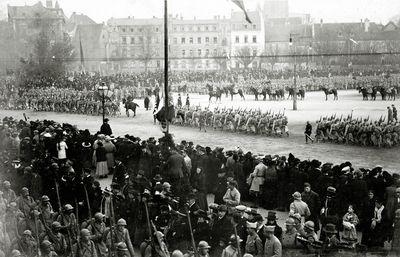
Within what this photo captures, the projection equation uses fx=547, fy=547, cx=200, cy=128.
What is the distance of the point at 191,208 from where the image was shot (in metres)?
10.8

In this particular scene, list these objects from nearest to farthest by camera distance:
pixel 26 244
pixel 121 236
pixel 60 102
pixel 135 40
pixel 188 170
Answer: pixel 26 244
pixel 121 236
pixel 188 170
pixel 60 102
pixel 135 40

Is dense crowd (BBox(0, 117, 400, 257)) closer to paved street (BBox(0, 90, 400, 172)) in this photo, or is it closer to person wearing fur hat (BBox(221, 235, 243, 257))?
person wearing fur hat (BBox(221, 235, 243, 257))

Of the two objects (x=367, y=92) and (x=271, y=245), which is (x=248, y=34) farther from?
(x=271, y=245)

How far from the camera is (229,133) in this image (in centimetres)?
2809

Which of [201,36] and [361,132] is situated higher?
[201,36]

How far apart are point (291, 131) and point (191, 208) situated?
1801 cm

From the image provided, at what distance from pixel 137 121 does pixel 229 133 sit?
24.7 ft

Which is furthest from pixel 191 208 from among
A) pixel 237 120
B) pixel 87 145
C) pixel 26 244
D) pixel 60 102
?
pixel 60 102

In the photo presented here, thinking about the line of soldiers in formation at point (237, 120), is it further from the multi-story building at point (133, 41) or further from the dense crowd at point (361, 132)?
the multi-story building at point (133, 41)

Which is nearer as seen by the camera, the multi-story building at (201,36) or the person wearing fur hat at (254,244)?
the person wearing fur hat at (254,244)

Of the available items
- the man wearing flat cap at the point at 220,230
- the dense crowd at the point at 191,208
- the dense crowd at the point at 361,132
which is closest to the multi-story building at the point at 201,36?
the dense crowd at the point at 361,132

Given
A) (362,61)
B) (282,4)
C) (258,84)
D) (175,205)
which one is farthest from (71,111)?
(282,4)

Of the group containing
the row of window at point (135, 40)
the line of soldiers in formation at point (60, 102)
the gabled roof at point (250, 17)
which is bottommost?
the line of soldiers in formation at point (60, 102)

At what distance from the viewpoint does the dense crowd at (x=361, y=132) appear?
22750 millimetres
